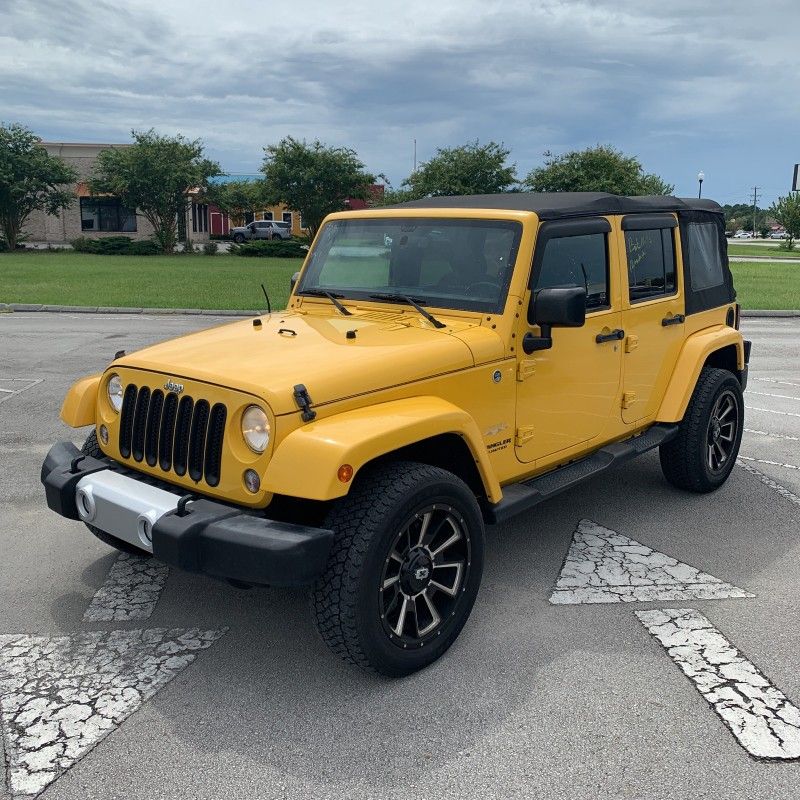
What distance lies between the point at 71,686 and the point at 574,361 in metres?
2.77

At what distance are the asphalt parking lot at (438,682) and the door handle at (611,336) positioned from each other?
1.18 meters

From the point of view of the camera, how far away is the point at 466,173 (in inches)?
1561

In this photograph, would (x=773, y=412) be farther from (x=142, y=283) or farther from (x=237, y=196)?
(x=237, y=196)

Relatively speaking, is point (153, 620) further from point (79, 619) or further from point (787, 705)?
point (787, 705)

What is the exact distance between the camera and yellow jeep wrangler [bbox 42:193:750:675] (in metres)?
3.16

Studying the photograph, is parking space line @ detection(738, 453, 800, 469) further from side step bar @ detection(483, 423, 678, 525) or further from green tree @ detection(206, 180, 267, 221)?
green tree @ detection(206, 180, 267, 221)

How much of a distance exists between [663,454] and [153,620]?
337 cm

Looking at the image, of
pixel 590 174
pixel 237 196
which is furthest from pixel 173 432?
pixel 237 196

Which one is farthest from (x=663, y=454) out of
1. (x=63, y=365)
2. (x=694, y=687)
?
(x=63, y=365)

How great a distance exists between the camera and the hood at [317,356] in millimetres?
3330

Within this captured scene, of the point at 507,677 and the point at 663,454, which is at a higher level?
the point at 663,454

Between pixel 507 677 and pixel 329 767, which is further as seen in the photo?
pixel 507 677

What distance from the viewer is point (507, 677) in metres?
3.42

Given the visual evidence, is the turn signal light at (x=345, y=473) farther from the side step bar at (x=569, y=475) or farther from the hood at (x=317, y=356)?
the side step bar at (x=569, y=475)
